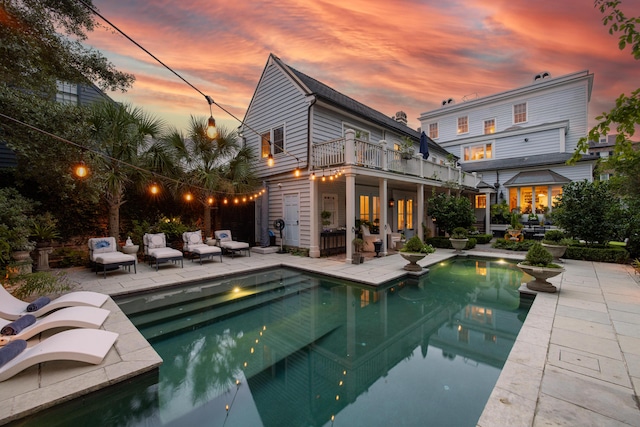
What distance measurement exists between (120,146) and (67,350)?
7.45 m

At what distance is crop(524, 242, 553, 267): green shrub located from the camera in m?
6.05

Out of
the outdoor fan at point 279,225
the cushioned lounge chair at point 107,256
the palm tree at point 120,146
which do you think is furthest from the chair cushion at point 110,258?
the outdoor fan at point 279,225

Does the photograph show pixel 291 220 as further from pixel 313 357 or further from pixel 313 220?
pixel 313 357

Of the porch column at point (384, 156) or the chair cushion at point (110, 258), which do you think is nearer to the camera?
the chair cushion at point (110, 258)

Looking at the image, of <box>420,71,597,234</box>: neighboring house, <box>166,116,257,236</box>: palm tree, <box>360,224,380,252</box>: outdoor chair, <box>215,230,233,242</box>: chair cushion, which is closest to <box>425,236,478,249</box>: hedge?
<box>360,224,380,252</box>: outdoor chair

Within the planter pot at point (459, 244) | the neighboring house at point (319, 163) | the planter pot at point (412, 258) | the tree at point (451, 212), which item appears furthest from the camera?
the tree at point (451, 212)

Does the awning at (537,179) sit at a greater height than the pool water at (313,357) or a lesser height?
greater

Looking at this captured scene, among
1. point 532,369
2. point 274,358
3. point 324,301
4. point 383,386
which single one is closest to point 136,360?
point 274,358

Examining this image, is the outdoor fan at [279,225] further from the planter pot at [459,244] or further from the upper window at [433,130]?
the upper window at [433,130]

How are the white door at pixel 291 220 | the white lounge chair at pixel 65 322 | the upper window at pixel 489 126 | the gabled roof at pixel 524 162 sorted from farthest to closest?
1. the upper window at pixel 489 126
2. the gabled roof at pixel 524 162
3. the white door at pixel 291 220
4. the white lounge chair at pixel 65 322

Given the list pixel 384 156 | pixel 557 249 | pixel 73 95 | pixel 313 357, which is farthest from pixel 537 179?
pixel 73 95

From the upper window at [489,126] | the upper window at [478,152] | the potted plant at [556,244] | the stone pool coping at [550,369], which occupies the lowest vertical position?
the stone pool coping at [550,369]

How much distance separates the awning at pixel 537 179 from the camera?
1518cm

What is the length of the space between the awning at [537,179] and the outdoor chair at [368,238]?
10.9 m
